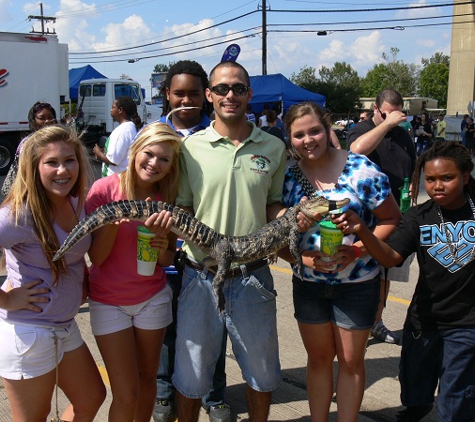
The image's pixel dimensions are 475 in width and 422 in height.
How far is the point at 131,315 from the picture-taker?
3.02m

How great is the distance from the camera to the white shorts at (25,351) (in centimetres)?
259

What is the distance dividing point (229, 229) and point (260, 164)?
45 cm

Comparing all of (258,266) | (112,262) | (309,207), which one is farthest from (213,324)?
(309,207)

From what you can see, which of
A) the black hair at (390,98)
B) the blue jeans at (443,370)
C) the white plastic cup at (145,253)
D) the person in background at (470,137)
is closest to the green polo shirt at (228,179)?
the white plastic cup at (145,253)

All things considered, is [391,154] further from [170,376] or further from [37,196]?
[37,196]

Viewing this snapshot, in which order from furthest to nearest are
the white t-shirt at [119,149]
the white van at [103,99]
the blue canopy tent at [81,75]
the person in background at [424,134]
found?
1. the blue canopy tent at [81,75]
2. the person in background at [424,134]
3. the white van at [103,99]
4. the white t-shirt at [119,149]

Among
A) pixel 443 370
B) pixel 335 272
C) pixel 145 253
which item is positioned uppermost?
pixel 145 253

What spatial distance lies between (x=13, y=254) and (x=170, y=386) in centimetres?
170

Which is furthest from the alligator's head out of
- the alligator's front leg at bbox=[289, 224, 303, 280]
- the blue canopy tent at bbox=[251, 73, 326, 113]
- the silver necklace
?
the blue canopy tent at bbox=[251, 73, 326, 113]

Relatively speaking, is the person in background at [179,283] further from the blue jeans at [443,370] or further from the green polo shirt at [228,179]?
the blue jeans at [443,370]

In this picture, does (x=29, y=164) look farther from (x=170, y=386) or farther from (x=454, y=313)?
(x=454, y=313)

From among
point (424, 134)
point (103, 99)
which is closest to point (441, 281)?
point (424, 134)

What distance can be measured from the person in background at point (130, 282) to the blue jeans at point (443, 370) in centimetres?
164

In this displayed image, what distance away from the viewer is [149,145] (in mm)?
2986
